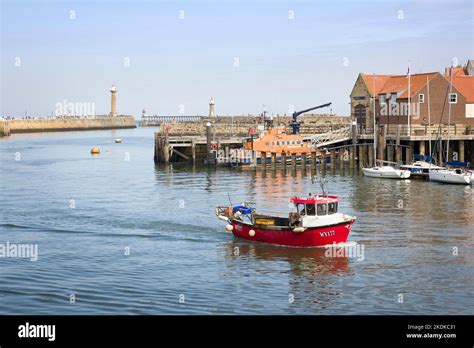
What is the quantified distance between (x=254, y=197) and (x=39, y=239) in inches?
713

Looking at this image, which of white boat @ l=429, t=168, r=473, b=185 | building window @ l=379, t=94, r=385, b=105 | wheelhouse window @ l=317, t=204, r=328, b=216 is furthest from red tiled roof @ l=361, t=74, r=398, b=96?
wheelhouse window @ l=317, t=204, r=328, b=216

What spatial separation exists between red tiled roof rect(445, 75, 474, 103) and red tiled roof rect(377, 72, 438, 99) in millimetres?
2989

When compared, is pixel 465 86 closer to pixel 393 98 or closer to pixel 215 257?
pixel 393 98

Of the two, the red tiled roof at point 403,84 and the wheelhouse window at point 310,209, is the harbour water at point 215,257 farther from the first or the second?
the red tiled roof at point 403,84

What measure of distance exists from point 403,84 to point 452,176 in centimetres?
2335

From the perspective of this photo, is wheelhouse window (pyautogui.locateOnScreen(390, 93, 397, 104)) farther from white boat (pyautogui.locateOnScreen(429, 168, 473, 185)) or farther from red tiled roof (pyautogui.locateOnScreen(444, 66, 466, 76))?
white boat (pyautogui.locateOnScreen(429, 168, 473, 185))

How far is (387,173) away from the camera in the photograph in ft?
212

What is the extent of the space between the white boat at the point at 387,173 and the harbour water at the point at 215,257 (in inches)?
172

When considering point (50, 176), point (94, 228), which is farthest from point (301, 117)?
point (94, 228)

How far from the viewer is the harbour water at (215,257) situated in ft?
85.1

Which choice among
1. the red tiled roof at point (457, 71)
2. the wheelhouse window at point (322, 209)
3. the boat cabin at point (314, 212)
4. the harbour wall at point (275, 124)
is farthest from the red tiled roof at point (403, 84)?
the wheelhouse window at point (322, 209)

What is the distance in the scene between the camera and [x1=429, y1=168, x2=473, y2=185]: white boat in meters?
59.2

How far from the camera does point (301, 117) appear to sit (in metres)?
138

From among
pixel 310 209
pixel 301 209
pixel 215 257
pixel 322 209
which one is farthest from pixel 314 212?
pixel 215 257
